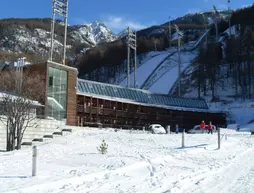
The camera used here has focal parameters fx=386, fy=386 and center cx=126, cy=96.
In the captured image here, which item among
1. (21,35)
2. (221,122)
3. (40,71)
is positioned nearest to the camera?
(40,71)

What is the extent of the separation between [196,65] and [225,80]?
1309 cm

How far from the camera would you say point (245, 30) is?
95.2 meters

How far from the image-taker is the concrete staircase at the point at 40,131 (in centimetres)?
2862

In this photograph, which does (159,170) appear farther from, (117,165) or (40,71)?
(40,71)

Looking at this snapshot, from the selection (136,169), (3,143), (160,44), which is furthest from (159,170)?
(160,44)

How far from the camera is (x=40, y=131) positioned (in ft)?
105

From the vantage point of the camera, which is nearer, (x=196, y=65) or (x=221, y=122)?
(x=221, y=122)

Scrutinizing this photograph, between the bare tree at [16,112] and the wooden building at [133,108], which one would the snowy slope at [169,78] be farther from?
the bare tree at [16,112]

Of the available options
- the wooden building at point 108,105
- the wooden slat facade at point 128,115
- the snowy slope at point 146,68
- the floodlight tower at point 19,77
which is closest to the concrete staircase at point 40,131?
the wooden building at point 108,105

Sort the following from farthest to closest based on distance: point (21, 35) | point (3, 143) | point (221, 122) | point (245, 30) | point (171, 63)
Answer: point (21, 35) → point (171, 63) → point (245, 30) → point (221, 122) → point (3, 143)

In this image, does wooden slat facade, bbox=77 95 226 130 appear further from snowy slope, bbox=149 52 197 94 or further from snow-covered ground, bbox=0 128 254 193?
snow-covered ground, bbox=0 128 254 193

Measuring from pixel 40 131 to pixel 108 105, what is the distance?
65.7ft

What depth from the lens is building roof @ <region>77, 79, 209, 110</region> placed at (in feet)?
165

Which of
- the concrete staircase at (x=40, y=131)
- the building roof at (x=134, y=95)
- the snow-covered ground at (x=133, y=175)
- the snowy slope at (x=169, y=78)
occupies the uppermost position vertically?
the snowy slope at (x=169, y=78)
